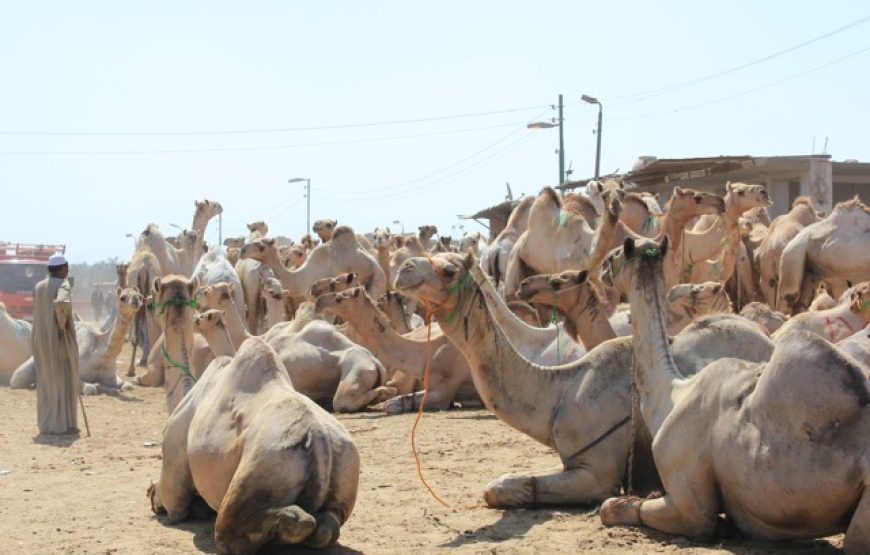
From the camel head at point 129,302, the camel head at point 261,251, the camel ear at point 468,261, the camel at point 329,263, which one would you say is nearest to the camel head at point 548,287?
the camel ear at point 468,261

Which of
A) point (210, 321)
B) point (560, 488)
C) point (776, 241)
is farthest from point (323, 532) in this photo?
point (776, 241)

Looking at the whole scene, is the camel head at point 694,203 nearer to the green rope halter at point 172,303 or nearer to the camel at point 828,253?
the camel at point 828,253

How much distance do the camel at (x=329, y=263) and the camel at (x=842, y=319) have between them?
1002 centimetres

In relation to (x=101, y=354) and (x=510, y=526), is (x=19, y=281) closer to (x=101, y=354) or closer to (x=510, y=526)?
(x=101, y=354)

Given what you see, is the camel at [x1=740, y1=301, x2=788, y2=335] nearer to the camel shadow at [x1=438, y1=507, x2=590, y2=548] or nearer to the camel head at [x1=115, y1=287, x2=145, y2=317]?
the camel shadow at [x1=438, y1=507, x2=590, y2=548]

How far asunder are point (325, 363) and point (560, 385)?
6554mm

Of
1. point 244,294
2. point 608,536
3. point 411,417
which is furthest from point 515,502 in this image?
point 244,294

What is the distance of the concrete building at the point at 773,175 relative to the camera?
23.4 m

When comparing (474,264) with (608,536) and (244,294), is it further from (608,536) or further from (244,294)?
(244,294)

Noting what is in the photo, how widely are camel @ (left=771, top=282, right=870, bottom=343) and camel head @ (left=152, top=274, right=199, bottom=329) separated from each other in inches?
199

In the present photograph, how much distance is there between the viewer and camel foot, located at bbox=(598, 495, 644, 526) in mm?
6566


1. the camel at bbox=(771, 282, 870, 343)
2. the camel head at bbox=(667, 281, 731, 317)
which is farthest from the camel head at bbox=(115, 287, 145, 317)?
the camel at bbox=(771, 282, 870, 343)

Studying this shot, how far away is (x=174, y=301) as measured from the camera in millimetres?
9492

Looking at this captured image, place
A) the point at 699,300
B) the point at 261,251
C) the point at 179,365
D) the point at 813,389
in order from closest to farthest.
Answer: the point at 813,389 → the point at 179,365 → the point at 699,300 → the point at 261,251
